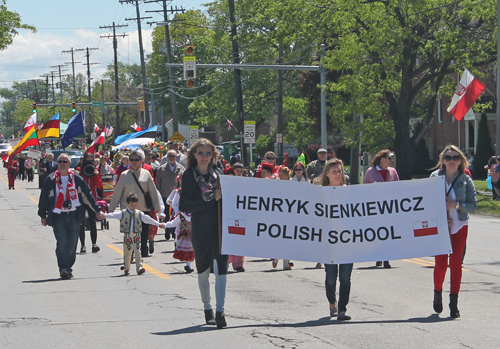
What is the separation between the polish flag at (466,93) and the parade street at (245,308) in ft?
33.3

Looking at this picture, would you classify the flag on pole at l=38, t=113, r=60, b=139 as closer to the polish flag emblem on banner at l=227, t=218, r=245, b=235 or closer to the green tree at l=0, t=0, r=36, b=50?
the green tree at l=0, t=0, r=36, b=50

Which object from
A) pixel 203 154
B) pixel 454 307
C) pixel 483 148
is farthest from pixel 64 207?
pixel 483 148

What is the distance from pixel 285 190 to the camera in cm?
775

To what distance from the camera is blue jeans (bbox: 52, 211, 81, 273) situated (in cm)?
1105

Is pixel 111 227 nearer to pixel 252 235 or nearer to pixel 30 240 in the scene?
pixel 30 240

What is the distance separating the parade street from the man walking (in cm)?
43

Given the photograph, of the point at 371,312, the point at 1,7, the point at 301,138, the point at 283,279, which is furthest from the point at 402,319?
the point at 301,138

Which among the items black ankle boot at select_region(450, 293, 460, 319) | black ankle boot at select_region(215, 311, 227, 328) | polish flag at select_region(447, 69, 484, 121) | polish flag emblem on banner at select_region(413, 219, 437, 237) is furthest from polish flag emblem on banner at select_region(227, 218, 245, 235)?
polish flag at select_region(447, 69, 484, 121)

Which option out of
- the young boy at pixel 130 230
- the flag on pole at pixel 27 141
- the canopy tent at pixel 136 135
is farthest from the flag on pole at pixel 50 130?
the young boy at pixel 130 230

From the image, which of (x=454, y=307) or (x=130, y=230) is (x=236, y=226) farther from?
(x=130, y=230)

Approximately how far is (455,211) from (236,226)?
91.6 inches

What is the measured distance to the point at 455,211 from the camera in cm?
780

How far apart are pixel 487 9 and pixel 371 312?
2256 cm

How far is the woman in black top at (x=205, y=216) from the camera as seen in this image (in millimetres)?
7215
